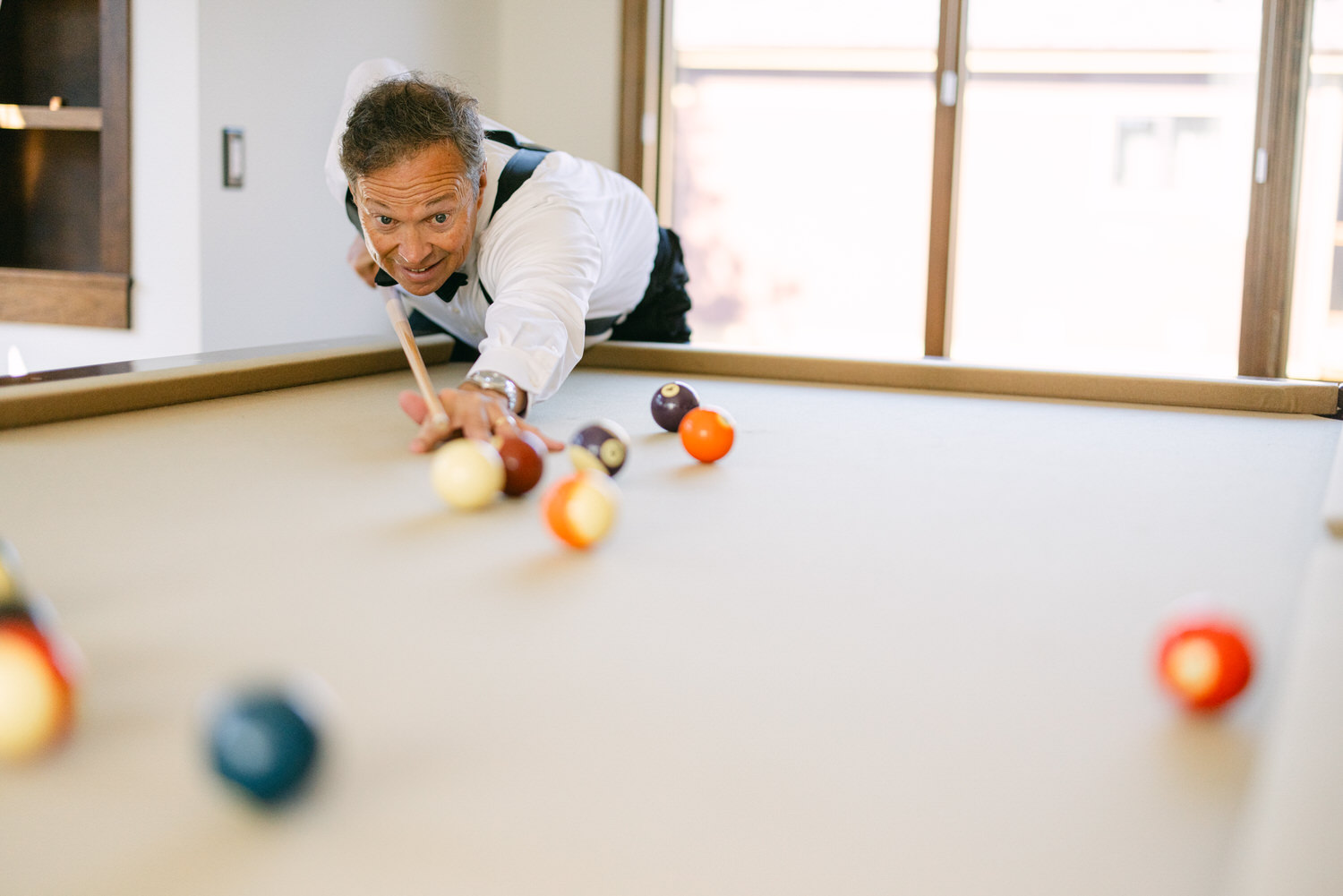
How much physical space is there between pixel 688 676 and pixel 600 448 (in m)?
0.75

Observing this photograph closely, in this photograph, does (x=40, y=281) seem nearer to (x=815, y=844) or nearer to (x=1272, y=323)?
(x=815, y=844)

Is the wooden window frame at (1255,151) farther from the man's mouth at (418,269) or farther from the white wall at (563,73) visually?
the man's mouth at (418,269)

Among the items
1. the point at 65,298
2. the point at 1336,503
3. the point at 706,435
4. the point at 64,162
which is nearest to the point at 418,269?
the point at 706,435

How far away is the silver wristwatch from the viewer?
2.08 m

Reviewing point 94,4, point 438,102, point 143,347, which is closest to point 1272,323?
point 438,102

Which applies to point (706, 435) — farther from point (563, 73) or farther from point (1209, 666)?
point (563, 73)

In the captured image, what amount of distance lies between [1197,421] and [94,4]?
3731mm

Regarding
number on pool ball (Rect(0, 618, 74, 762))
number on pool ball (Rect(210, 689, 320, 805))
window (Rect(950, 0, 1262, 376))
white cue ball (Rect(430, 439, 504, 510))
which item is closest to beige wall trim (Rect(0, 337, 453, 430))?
white cue ball (Rect(430, 439, 504, 510))

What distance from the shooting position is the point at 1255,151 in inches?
189

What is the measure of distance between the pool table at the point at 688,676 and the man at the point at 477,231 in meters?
0.42

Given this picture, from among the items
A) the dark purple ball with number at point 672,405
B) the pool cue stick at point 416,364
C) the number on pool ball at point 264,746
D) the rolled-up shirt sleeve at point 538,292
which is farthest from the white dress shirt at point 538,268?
the number on pool ball at point 264,746

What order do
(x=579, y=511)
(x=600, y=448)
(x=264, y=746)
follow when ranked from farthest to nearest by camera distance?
1. (x=600, y=448)
2. (x=579, y=511)
3. (x=264, y=746)

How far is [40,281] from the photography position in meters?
3.97

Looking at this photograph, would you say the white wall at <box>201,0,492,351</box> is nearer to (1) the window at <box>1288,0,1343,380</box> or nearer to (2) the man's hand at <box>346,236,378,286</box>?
(2) the man's hand at <box>346,236,378,286</box>
